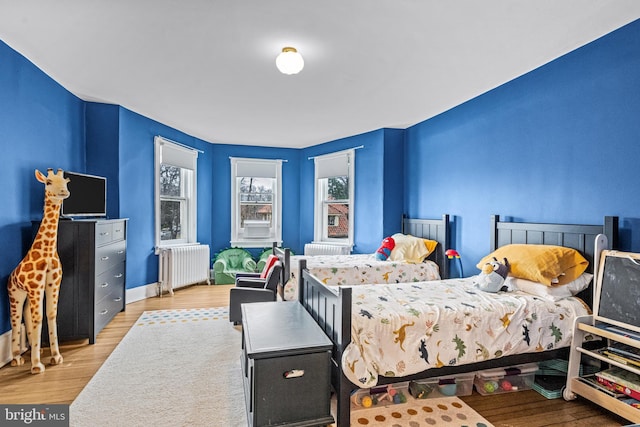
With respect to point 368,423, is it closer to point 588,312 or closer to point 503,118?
point 588,312

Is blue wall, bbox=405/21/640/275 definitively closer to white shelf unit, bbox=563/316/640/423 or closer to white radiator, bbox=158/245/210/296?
white shelf unit, bbox=563/316/640/423

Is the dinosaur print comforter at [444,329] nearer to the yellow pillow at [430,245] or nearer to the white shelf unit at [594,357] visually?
the white shelf unit at [594,357]

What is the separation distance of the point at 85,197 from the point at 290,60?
8.53 feet

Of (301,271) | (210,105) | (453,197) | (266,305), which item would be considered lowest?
(266,305)

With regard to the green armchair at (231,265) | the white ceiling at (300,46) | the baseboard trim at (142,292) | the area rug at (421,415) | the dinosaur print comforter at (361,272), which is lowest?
the area rug at (421,415)

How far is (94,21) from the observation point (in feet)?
7.55

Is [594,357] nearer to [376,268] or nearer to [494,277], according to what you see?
[494,277]

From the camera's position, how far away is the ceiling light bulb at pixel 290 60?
2619 mm

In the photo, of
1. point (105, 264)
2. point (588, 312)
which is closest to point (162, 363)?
point (105, 264)

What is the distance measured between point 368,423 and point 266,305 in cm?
108

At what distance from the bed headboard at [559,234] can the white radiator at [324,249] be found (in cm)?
260

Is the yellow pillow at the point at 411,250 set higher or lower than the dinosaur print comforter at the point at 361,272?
higher

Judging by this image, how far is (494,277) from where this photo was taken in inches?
108

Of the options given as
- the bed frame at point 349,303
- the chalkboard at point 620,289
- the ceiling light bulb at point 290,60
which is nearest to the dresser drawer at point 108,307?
the bed frame at point 349,303
